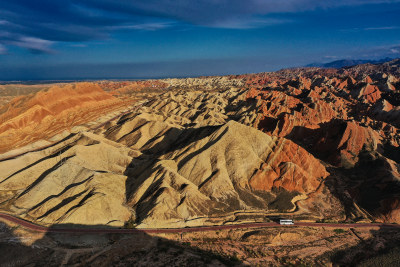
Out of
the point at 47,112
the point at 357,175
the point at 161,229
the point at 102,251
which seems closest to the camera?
the point at 102,251

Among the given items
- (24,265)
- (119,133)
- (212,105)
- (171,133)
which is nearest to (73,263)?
(24,265)

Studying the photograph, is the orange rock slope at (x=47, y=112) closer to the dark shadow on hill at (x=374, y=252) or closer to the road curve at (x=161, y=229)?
the road curve at (x=161, y=229)

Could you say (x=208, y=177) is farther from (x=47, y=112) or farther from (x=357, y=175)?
(x=47, y=112)

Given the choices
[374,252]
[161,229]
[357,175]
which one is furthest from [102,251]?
[357,175]

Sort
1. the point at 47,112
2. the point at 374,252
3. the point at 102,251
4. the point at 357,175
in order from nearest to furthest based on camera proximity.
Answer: the point at 102,251
the point at 374,252
the point at 357,175
the point at 47,112

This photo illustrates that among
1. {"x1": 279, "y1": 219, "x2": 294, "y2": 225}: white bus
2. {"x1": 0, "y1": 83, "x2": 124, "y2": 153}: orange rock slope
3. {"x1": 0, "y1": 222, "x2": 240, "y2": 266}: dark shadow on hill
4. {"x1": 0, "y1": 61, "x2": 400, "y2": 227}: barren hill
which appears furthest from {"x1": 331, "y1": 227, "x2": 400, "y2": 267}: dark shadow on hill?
{"x1": 0, "y1": 83, "x2": 124, "y2": 153}: orange rock slope

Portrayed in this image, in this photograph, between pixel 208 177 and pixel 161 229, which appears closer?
pixel 161 229
